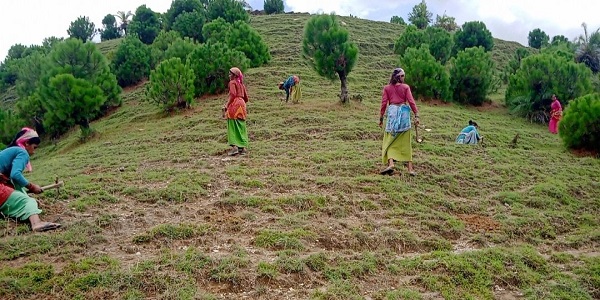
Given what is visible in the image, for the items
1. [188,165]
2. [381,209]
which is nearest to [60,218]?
[188,165]

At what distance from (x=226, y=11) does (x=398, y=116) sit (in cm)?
2277

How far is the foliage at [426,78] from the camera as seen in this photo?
17797 millimetres

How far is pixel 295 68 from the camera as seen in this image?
21.5m

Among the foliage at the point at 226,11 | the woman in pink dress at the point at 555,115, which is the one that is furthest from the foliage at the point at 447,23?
the woman in pink dress at the point at 555,115

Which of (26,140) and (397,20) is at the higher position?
(397,20)

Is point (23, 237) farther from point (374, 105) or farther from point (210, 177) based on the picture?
point (374, 105)

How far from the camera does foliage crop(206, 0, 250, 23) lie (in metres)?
28.5

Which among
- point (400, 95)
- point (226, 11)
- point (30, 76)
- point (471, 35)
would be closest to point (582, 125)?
point (400, 95)

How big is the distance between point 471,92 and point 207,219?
1572 centimetres

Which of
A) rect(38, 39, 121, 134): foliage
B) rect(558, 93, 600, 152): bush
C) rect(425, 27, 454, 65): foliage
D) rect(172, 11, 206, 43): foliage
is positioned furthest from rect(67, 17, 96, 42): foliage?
rect(558, 93, 600, 152): bush

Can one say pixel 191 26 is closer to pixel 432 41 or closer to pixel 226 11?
pixel 226 11

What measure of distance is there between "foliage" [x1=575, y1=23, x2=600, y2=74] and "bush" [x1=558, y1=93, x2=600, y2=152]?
16.9 m

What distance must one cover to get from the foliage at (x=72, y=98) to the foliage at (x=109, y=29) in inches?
1139

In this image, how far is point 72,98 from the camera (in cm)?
1448
